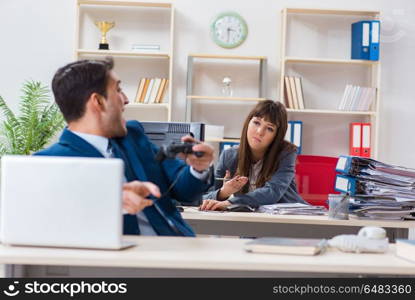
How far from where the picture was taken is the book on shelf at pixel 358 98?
5609mm

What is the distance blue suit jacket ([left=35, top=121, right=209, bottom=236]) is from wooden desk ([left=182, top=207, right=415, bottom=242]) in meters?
0.65

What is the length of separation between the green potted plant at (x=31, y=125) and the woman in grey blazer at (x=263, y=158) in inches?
85.8

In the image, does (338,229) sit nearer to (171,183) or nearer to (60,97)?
(171,183)

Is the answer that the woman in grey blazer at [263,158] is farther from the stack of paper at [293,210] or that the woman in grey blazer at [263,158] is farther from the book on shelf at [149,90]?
the book on shelf at [149,90]

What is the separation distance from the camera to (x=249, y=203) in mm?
3295

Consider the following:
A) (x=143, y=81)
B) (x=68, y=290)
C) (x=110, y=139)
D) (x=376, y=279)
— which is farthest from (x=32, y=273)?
(x=143, y=81)

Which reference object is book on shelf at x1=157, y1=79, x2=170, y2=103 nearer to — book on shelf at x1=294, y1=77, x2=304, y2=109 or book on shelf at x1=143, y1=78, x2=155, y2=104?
book on shelf at x1=143, y1=78, x2=155, y2=104

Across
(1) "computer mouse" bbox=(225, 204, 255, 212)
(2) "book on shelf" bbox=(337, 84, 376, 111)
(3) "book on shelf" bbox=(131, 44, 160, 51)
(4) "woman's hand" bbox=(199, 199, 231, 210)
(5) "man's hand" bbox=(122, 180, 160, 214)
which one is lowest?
(1) "computer mouse" bbox=(225, 204, 255, 212)

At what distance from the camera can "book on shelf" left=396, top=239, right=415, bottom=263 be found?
165cm

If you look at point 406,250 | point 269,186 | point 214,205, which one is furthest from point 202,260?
point 269,186

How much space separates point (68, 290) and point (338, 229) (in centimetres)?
169

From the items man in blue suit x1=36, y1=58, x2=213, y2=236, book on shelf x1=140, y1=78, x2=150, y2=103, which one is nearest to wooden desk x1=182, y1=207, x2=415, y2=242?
man in blue suit x1=36, y1=58, x2=213, y2=236

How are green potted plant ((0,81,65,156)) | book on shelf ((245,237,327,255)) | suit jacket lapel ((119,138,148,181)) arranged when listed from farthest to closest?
green potted plant ((0,81,65,156)) → suit jacket lapel ((119,138,148,181)) → book on shelf ((245,237,327,255))

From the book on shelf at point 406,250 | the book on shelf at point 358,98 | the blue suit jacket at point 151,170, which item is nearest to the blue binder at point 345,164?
the blue suit jacket at point 151,170
